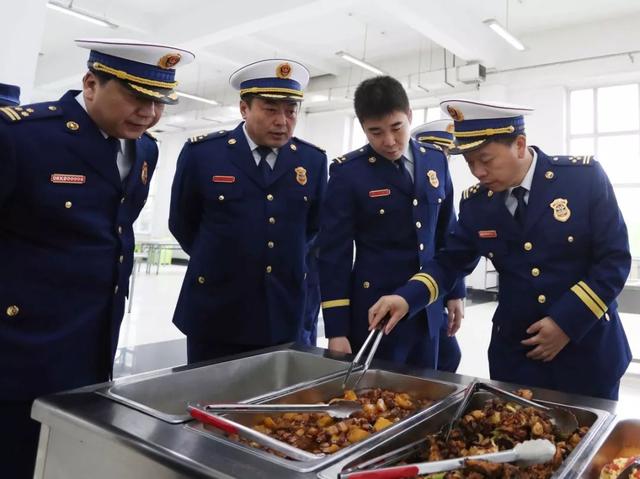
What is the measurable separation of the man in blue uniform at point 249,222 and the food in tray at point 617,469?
1108 millimetres

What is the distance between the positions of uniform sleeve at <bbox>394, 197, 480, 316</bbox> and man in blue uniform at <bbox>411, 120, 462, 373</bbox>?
32cm

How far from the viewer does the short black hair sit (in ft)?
5.22

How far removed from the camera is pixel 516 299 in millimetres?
1373

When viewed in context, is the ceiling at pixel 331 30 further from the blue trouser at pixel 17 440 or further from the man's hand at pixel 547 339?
the blue trouser at pixel 17 440

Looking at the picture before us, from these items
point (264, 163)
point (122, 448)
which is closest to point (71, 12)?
point (264, 163)

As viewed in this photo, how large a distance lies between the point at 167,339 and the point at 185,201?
10.1 ft

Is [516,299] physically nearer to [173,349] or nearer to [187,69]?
[173,349]

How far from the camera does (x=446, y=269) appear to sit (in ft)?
4.99

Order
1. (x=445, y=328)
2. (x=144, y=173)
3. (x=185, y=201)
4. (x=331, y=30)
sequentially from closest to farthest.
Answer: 1. (x=144, y=173)
2. (x=185, y=201)
3. (x=445, y=328)
4. (x=331, y=30)

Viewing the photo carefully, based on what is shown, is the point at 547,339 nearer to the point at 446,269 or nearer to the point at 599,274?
the point at 599,274

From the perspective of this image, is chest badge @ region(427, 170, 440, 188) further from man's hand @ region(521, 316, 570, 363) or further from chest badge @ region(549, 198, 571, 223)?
man's hand @ region(521, 316, 570, 363)

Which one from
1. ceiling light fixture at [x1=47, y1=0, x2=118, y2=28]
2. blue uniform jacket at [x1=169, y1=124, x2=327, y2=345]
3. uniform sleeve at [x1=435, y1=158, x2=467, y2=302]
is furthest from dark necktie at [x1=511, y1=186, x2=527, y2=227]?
ceiling light fixture at [x1=47, y1=0, x2=118, y2=28]

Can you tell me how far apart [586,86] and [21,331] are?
9.18m

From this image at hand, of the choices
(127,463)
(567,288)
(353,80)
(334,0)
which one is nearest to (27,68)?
(127,463)
